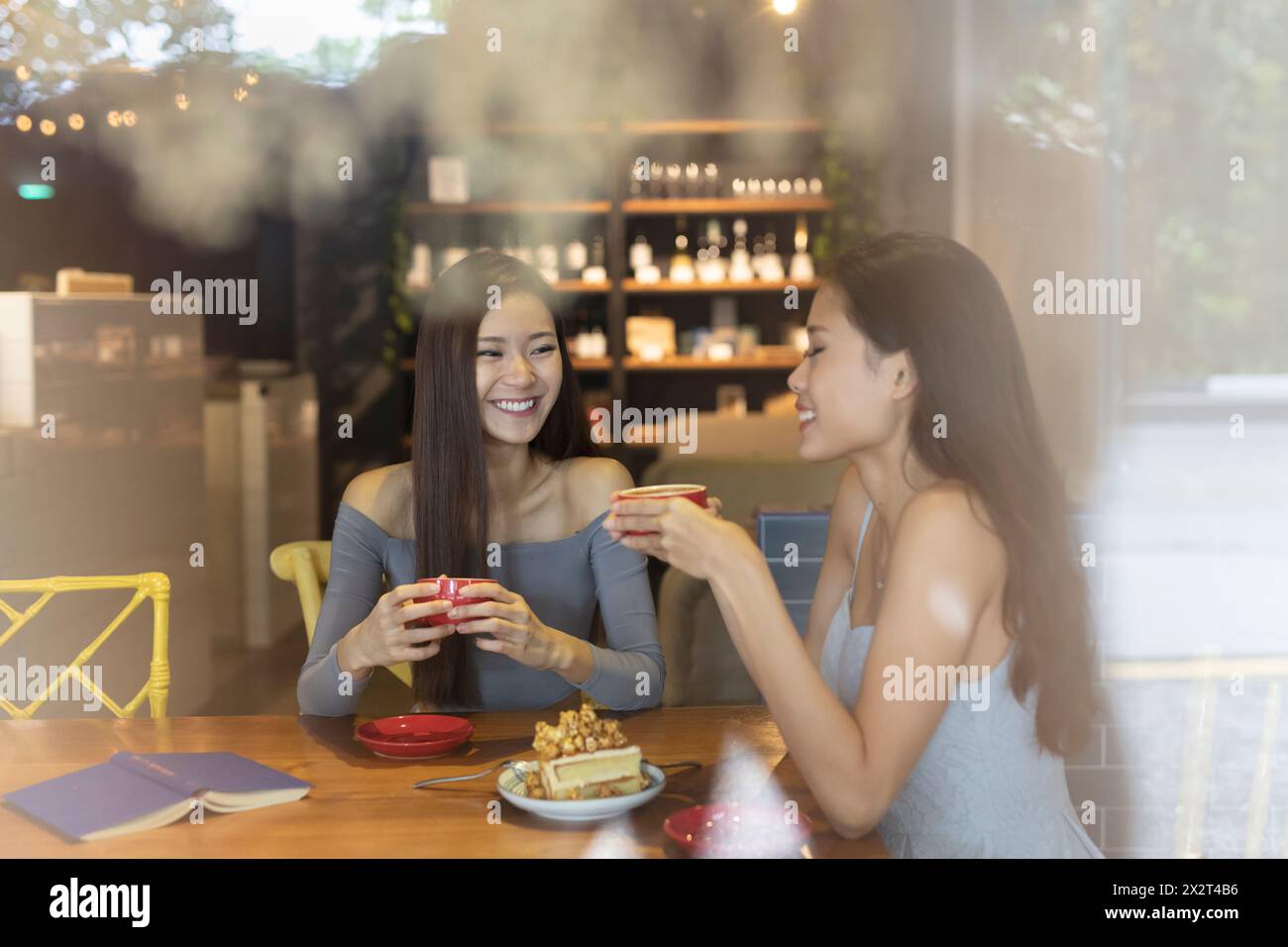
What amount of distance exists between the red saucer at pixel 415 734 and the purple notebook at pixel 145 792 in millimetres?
126

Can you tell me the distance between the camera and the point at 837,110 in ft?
17.5

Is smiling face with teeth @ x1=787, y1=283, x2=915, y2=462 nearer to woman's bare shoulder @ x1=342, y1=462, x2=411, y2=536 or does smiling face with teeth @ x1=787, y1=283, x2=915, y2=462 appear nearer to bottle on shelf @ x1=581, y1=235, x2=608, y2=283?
woman's bare shoulder @ x1=342, y1=462, x2=411, y2=536

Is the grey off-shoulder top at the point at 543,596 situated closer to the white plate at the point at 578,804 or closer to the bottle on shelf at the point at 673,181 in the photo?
the white plate at the point at 578,804

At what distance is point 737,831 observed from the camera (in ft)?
3.56

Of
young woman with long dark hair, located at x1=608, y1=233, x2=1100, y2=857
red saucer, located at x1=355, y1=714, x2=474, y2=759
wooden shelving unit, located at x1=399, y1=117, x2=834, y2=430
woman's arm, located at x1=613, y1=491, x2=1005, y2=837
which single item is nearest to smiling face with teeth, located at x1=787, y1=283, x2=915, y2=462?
young woman with long dark hair, located at x1=608, y1=233, x2=1100, y2=857

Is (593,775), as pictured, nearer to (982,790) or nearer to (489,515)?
Result: (982,790)

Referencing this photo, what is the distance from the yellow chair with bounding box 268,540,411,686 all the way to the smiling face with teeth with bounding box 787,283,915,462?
851mm

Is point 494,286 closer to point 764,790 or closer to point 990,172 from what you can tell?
point 764,790

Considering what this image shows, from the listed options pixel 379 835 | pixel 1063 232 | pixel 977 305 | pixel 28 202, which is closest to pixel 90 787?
pixel 379 835

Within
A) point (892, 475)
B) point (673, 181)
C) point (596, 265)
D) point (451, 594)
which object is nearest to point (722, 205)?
point (673, 181)

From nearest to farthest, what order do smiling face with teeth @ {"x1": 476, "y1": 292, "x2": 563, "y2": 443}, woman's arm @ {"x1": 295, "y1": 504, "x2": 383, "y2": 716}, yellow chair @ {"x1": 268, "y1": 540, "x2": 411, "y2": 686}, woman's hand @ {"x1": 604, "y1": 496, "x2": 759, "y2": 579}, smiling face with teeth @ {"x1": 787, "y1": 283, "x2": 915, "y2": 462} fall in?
woman's hand @ {"x1": 604, "y1": 496, "x2": 759, "y2": 579} → smiling face with teeth @ {"x1": 787, "y1": 283, "x2": 915, "y2": 462} → woman's arm @ {"x1": 295, "y1": 504, "x2": 383, "y2": 716} → smiling face with teeth @ {"x1": 476, "y1": 292, "x2": 563, "y2": 443} → yellow chair @ {"x1": 268, "y1": 540, "x2": 411, "y2": 686}

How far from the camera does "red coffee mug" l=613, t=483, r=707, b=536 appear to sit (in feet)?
4.07

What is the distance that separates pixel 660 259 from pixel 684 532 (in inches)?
175

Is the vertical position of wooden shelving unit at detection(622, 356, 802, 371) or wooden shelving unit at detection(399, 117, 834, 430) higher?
wooden shelving unit at detection(399, 117, 834, 430)
